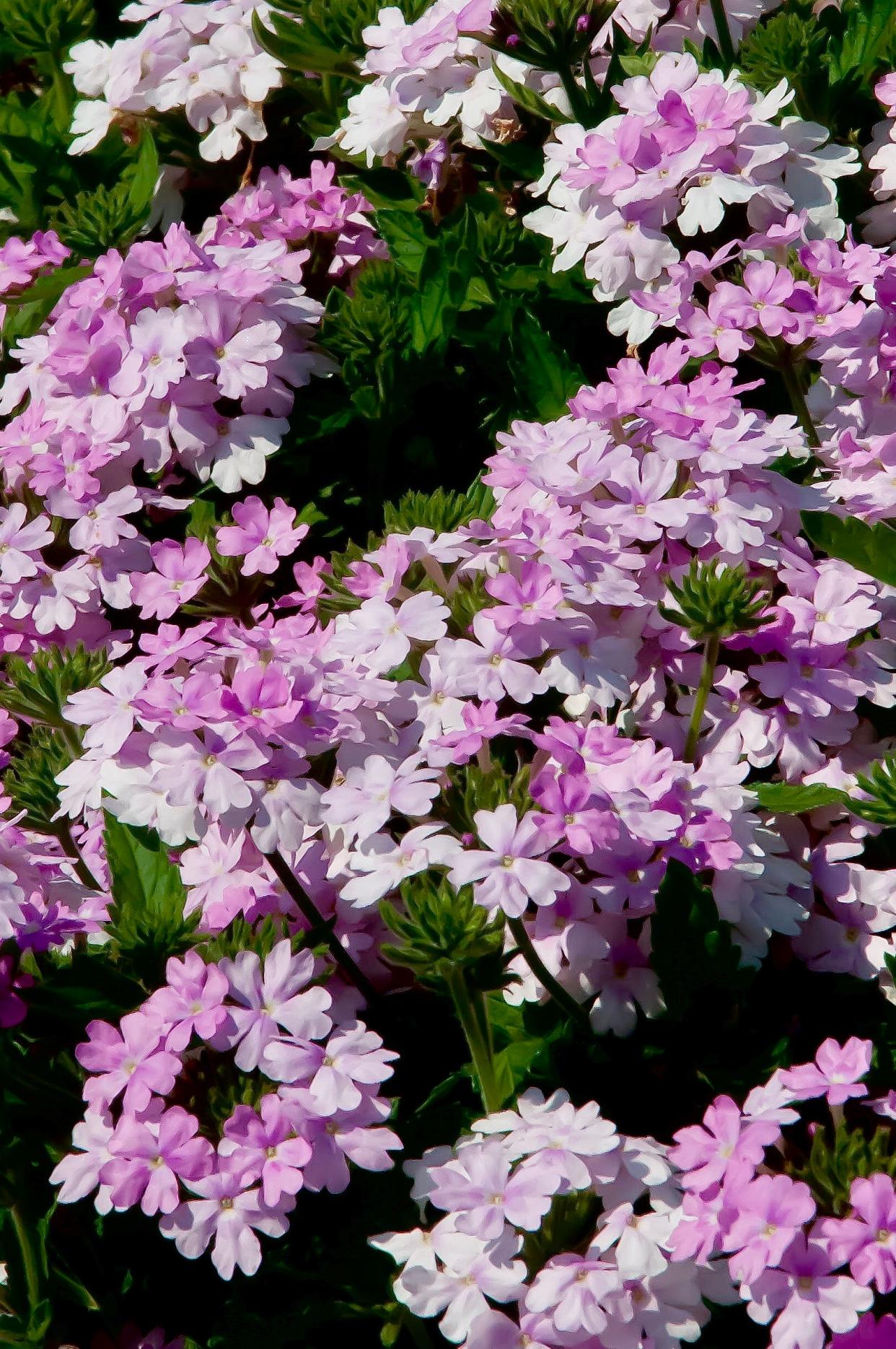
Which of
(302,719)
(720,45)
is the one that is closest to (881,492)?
(302,719)

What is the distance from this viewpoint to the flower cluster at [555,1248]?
134 centimetres

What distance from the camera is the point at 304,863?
67.9 inches

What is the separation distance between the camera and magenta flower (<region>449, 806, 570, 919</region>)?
1432 millimetres

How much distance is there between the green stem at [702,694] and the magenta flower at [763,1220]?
53 centimetres

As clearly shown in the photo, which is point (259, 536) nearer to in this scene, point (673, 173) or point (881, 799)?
point (673, 173)

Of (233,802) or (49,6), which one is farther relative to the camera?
(49,6)

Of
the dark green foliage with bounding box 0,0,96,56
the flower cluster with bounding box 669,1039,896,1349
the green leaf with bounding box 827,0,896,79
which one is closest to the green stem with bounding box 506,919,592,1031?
the flower cluster with bounding box 669,1039,896,1349

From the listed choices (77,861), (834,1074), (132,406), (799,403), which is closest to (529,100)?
(799,403)

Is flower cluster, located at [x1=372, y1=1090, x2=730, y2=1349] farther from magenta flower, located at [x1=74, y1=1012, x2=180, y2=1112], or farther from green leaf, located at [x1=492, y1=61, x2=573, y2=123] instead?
green leaf, located at [x1=492, y1=61, x2=573, y2=123]

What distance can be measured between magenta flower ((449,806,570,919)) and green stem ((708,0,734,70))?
1.46 m

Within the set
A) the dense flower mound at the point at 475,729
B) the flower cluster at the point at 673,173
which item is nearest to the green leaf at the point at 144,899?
the dense flower mound at the point at 475,729

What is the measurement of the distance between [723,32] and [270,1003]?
170cm

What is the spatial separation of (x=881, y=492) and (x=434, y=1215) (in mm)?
981

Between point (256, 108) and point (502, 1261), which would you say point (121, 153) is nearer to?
point (256, 108)
